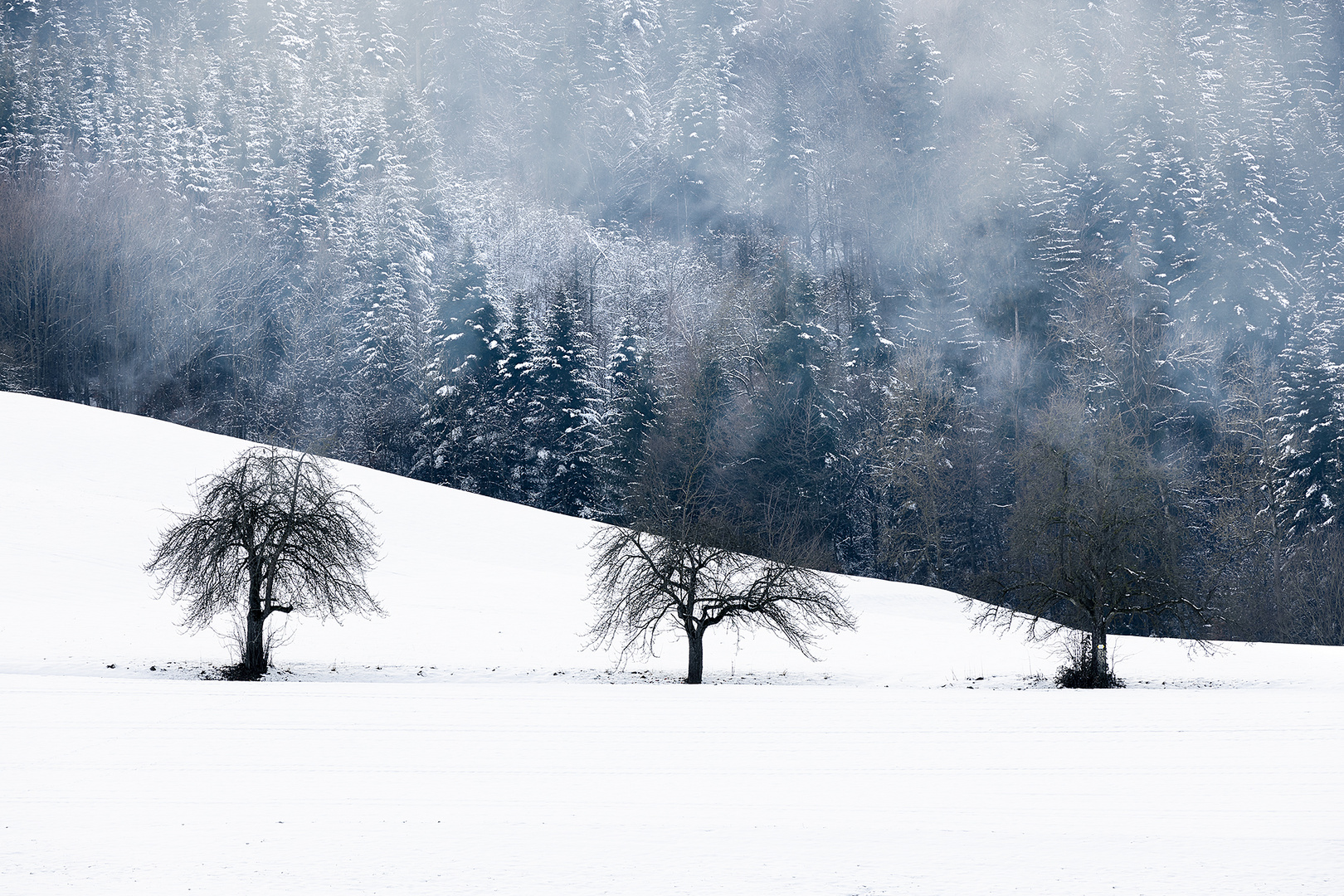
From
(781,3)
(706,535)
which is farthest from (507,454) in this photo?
(781,3)

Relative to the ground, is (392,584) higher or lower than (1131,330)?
lower

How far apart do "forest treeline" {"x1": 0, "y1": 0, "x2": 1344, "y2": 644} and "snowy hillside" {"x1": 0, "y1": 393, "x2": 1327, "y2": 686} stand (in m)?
3.95

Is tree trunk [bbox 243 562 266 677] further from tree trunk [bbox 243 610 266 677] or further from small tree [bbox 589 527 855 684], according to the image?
small tree [bbox 589 527 855 684]

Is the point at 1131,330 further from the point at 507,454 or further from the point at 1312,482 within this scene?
the point at 507,454

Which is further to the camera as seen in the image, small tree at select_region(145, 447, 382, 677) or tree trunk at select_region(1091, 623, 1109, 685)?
tree trunk at select_region(1091, 623, 1109, 685)

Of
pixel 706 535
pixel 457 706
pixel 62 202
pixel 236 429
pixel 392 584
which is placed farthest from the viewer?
pixel 62 202

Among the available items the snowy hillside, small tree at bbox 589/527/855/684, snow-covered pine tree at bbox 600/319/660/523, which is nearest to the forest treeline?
snow-covered pine tree at bbox 600/319/660/523

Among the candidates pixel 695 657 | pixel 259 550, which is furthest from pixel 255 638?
pixel 695 657

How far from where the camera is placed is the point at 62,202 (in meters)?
71.7

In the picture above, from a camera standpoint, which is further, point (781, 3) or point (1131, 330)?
point (781, 3)

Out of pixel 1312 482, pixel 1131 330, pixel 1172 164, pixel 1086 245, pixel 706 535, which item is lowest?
pixel 706 535

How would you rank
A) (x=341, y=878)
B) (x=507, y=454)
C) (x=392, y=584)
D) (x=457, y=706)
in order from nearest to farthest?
(x=341, y=878) < (x=457, y=706) < (x=392, y=584) < (x=507, y=454)

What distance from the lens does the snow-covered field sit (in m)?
8.93

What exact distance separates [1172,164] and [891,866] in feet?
232
